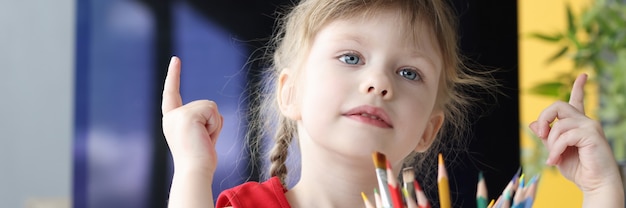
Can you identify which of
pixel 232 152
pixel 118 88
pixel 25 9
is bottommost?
pixel 232 152

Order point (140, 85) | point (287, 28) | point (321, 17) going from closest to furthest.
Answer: point (321, 17) → point (287, 28) → point (140, 85)

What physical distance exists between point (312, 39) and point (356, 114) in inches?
5.4

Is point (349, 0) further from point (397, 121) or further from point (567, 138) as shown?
point (567, 138)

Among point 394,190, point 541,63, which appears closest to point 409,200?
point 394,190

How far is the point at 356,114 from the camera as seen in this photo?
0.80 m

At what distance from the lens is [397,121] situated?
819 mm

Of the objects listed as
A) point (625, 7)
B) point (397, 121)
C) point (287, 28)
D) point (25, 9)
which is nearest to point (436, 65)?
point (397, 121)

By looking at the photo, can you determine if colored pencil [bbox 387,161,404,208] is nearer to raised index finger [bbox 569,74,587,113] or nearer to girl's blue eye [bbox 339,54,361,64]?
girl's blue eye [bbox 339,54,361,64]

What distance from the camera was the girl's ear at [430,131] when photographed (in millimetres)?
953

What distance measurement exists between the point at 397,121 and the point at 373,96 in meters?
0.04

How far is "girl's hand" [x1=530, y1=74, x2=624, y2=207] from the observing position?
843mm

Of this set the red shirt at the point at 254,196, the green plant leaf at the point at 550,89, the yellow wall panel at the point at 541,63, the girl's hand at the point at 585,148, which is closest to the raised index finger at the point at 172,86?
the red shirt at the point at 254,196

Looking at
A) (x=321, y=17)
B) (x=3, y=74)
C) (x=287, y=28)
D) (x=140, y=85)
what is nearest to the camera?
(x=321, y=17)

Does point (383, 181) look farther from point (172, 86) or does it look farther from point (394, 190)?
point (172, 86)
